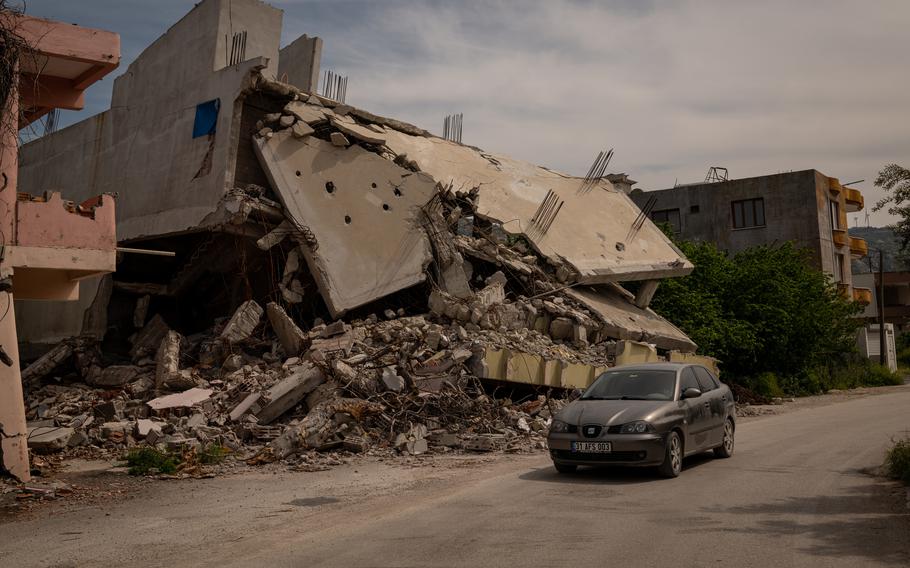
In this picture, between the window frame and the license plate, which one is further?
the window frame

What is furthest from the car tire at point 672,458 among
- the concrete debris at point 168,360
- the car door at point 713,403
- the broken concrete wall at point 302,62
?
the broken concrete wall at point 302,62

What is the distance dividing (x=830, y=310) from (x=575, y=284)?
14.3 metres

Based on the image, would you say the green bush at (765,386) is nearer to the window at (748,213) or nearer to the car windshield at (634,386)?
the car windshield at (634,386)

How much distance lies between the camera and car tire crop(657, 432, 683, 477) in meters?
9.30

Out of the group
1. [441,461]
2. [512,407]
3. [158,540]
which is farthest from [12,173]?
[512,407]

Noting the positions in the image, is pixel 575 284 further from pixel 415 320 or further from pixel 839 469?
pixel 839 469

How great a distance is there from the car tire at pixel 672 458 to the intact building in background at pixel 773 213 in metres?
34.8

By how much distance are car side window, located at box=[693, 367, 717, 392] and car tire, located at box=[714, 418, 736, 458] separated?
0.56 metres

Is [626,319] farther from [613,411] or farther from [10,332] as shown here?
[10,332]

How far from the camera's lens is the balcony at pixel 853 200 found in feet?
148

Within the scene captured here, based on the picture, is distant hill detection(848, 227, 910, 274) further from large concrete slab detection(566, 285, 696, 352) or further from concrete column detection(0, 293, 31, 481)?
concrete column detection(0, 293, 31, 481)

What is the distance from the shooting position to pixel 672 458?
9.41 m

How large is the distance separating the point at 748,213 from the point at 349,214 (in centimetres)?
3088

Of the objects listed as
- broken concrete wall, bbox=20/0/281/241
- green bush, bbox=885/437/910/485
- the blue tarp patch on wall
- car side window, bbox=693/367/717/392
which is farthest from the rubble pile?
green bush, bbox=885/437/910/485
